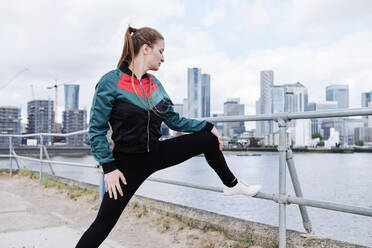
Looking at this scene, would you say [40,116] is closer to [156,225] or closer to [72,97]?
[72,97]

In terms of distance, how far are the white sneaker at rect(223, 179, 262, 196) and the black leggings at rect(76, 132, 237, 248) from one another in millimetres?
34

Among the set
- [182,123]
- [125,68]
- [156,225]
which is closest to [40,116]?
[156,225]

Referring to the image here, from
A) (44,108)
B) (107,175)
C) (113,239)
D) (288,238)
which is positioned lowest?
(113,239)

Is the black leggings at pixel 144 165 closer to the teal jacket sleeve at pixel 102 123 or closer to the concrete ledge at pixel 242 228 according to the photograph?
the teal jacket sleeve at pixel 102 123

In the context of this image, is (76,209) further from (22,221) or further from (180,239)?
(180,239)

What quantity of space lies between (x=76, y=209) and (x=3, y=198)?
1.31m

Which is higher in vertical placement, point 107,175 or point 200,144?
point 200,144

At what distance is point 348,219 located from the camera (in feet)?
42.1

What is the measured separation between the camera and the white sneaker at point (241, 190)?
2.10 meters

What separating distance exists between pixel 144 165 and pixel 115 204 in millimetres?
234

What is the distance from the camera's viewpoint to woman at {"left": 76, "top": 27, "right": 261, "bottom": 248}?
1.68 m

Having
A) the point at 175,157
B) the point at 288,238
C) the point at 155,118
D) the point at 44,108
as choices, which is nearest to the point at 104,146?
the point at 155,118

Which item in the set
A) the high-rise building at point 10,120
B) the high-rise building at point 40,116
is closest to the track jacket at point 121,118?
the high-rise building at point 40,116

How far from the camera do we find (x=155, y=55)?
1834mm
